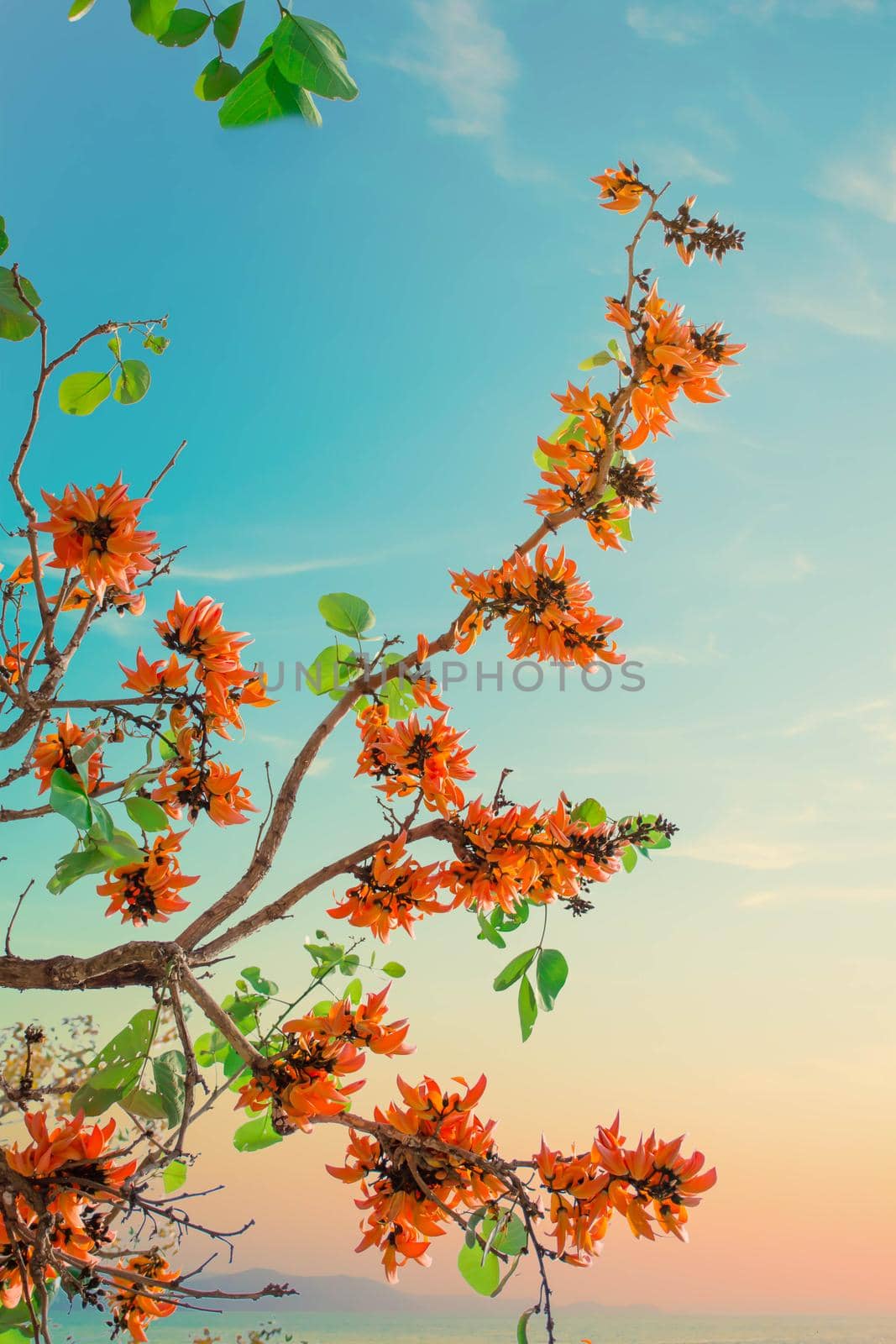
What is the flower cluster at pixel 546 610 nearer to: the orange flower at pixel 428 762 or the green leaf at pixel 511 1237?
the orange flower at pixel 428 762

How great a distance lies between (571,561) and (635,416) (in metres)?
0.34

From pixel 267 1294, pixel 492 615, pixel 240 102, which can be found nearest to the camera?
pixel 240 102

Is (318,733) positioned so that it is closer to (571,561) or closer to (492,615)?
(492,615)

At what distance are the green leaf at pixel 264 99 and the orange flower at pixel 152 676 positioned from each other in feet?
3.03

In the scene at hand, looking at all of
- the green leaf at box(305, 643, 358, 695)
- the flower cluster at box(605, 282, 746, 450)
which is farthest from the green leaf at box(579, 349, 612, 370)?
the green leaf at box(305, 643, 358, 695)

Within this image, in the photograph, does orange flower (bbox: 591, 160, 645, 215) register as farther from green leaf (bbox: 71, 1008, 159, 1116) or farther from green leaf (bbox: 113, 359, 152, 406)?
green leaf (bbox: 71, 1008, 159, 1116)

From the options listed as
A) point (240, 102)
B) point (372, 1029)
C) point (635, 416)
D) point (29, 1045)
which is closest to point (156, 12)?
point (240, 102)

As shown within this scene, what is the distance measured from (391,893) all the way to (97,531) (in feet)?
3.03

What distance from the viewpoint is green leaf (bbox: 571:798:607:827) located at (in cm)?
209

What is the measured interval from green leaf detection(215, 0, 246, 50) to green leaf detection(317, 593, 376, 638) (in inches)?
46.3

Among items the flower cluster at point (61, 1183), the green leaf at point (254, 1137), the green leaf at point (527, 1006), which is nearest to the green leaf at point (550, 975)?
the green leaf at point (527, 1006)

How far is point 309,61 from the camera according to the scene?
1011mm

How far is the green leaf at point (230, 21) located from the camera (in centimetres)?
128

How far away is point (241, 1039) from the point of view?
171 centimetres
